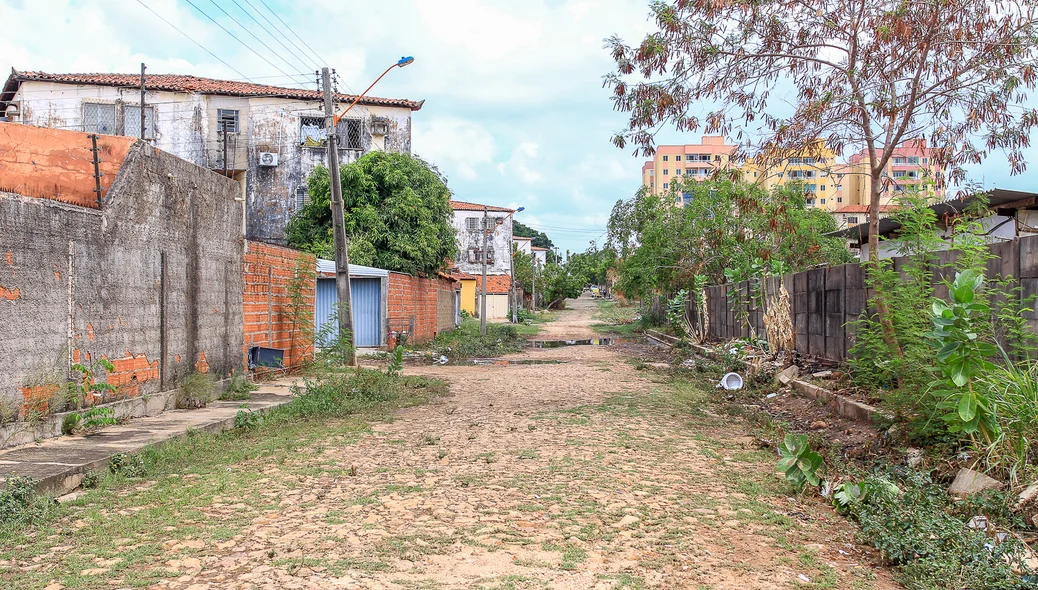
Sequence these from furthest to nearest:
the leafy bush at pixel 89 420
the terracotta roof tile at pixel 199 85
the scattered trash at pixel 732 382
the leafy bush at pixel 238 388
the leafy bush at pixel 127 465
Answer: the terracotta roof tile at pixel 199 85 < the scattered trash at pixel 732 382 < the leafy bush at pixel 238 388 < the leafy bush at pixel 89 420 < the leafy bush at pixel 127 465

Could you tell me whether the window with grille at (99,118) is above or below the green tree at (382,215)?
above

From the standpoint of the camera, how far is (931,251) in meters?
7.47

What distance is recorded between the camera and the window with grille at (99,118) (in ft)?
103

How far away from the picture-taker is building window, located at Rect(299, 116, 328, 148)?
112 feet

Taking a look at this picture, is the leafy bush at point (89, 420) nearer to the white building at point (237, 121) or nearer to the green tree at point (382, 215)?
the green tree at point (382, 215)

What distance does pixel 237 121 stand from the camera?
110ft

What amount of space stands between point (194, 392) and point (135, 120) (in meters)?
26.3

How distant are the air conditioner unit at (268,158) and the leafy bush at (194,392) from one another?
988 inches

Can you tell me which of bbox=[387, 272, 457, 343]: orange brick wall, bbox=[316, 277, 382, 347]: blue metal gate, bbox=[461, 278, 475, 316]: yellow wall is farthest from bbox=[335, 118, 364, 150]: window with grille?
bbox=[461, 278, 475, 316]: yellow wall

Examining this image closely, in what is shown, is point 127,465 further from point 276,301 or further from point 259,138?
point 259,138

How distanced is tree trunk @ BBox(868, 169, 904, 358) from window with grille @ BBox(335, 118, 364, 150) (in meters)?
27.3

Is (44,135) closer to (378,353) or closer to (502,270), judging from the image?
(378,353)

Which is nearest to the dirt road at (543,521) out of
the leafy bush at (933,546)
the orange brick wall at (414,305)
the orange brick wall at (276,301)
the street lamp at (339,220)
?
the leafy bush at (933,546)

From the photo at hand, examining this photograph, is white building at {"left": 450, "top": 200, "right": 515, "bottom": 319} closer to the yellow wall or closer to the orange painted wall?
the yellow wall
